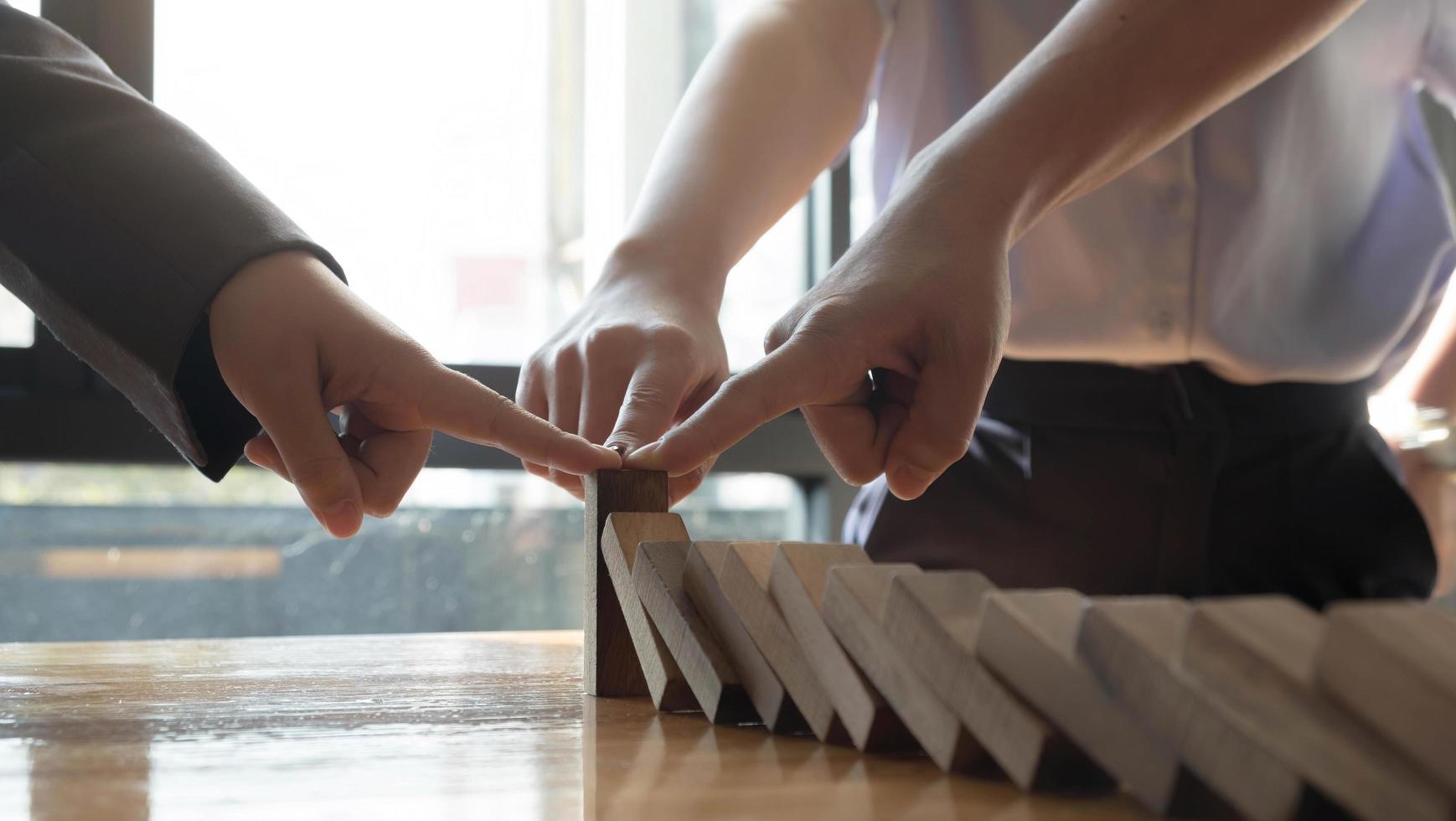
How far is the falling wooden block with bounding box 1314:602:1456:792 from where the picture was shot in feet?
0.85

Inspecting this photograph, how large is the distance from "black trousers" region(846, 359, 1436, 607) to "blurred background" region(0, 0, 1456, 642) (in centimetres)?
108

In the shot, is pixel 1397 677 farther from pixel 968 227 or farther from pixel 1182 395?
pixel 1182 395

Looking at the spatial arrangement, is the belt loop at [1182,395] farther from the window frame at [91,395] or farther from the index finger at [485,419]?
the window frame at [91,395]

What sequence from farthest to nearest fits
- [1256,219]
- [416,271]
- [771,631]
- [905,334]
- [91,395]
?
[416,271], [91,395], [1256,219], [905,334], [771,631]

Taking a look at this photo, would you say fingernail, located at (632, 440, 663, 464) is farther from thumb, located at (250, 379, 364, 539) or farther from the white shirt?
Result: the white shirt

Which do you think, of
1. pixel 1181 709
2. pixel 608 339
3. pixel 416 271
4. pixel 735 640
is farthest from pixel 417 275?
pixel 1181 709

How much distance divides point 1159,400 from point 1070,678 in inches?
25.9

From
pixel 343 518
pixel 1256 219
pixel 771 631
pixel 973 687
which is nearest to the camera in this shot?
pixel 973 687

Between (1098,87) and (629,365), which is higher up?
(1098,87)

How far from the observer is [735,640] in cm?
51

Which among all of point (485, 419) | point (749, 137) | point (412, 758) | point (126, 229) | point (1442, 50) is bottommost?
point (412, 758)

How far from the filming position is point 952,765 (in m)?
0.40

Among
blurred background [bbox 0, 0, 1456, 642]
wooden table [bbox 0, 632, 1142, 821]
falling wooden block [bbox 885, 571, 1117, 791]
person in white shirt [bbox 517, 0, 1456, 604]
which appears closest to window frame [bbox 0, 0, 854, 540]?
blurred background [bbox 0, 0, 1456, 642]

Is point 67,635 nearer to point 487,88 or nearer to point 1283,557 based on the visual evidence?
point 487,88
